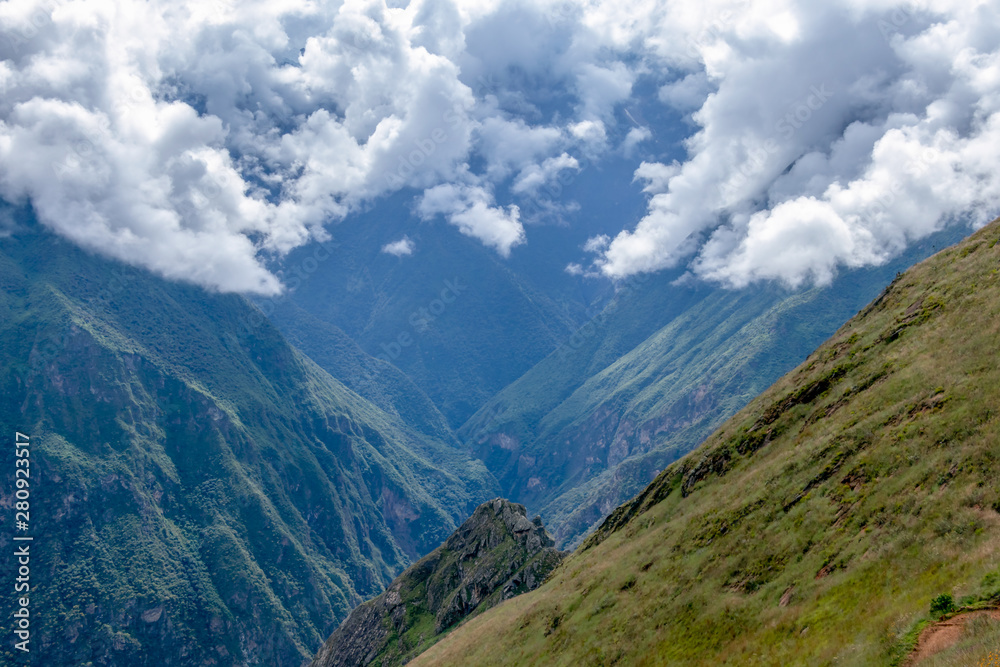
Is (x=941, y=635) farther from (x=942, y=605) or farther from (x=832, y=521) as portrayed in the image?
(x=832, y=521)

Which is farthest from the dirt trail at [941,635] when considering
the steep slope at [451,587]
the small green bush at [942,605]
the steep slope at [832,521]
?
the steep slope at [451,587]

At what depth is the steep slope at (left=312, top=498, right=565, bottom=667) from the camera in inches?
5340

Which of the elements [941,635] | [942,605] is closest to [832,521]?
[942,605]

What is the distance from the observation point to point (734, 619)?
46906mm

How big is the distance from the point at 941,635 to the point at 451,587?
139145 mm

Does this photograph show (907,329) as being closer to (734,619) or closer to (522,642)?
(734,619)

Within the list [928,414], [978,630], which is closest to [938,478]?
[928,414]

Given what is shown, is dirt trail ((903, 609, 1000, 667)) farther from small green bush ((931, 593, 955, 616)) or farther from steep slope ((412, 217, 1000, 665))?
steep slope ((412, 217, 1000, 665))

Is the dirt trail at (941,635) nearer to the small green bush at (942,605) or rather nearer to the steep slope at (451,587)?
the small green bush at (942,605)

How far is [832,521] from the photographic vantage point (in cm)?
4788

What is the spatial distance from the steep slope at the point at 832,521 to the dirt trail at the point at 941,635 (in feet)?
2.27

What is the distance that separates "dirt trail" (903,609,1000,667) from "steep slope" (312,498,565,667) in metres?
100

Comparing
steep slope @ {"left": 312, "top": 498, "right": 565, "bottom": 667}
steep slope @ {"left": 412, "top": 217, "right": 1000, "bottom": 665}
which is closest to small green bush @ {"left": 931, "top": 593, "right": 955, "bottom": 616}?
steep slope @ {"left": 412, "top": 217, "right": 1000, "bottom": 665}

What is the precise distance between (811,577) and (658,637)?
1492 cm
